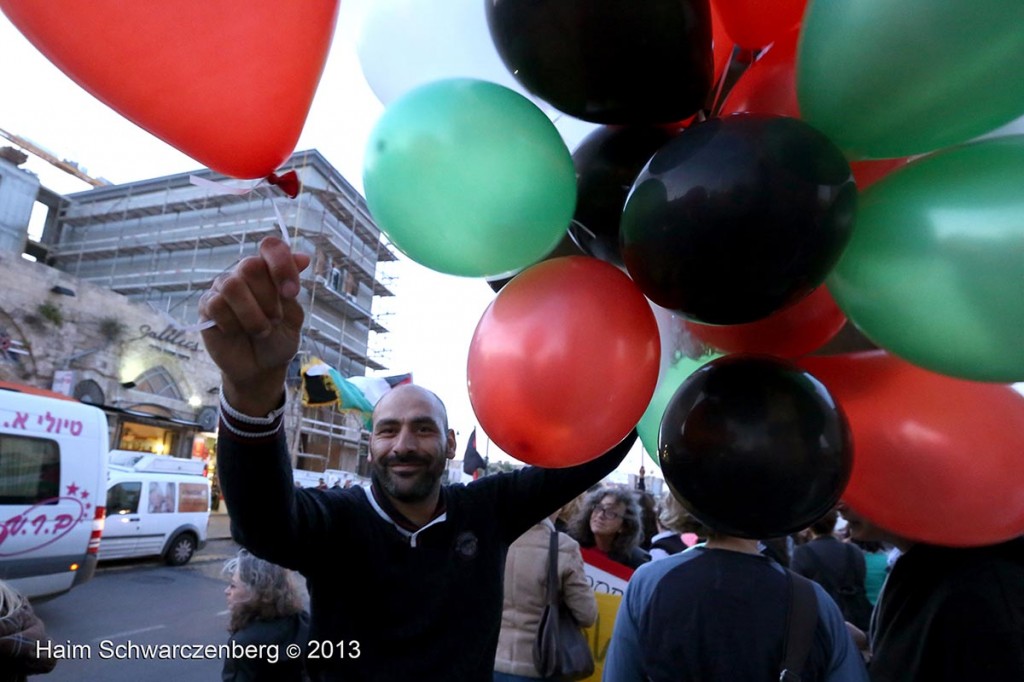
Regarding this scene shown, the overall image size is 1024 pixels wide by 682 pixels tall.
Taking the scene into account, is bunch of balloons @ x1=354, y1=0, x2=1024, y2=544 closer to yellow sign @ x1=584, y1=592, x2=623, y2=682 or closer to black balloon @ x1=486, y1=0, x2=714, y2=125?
black balloon @ x1=486, y1=0, x2=714, y2=125

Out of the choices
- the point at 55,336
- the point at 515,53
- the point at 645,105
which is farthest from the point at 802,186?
the point at 55,336

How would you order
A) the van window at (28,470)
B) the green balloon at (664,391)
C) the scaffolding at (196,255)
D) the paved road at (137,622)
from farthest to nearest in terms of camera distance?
the scaffolding at (196,255)
the van window at (28,470)
the paved road at (137,622)
the green balloon at (664,391)

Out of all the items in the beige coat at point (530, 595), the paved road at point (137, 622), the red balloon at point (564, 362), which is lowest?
the paved road at point (137, 622)

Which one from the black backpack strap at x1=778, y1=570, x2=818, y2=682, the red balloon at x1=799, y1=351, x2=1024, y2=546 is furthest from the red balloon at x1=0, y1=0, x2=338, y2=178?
the black backpack strap at x1=778, y1=570, x2=818, y2=682

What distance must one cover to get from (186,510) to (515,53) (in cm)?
1072

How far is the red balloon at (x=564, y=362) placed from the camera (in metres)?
1.01

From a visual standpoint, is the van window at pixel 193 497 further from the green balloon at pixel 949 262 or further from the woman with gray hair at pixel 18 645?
the green balloon at pixel 949 262

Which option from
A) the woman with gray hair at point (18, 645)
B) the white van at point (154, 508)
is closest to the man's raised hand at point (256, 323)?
the woman with gray hair at point (18, 645)

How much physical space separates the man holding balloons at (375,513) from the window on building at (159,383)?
57.4ft

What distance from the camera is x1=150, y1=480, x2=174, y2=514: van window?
909cm

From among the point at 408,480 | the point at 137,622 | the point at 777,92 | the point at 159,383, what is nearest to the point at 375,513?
the point at 408,480

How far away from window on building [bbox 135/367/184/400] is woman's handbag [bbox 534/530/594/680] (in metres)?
17.0

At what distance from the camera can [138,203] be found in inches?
995

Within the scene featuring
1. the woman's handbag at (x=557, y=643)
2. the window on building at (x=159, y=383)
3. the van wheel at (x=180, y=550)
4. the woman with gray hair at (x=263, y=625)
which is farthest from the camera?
the window on building at (x=159, y=383)
